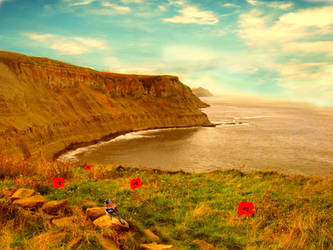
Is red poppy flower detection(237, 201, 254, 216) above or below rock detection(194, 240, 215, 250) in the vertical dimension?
above

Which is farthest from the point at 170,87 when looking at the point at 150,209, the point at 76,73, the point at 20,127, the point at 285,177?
the point at 150,209

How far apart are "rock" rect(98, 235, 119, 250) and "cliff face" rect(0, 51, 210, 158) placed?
2288 centimetres

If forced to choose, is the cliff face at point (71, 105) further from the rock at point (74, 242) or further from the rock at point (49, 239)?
the rock at point (74, 242)

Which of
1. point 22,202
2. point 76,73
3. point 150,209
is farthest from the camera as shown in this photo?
point 76,73

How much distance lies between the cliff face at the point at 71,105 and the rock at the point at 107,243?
22881 mm

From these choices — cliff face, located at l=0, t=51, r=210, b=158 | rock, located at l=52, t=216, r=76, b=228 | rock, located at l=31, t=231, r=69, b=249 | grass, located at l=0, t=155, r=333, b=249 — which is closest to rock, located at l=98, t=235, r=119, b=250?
grass, located at l=0, t=155, r=333, b=249

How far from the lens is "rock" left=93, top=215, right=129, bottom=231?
4600mm

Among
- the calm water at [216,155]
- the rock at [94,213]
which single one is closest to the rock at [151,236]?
the rock at [94,213]

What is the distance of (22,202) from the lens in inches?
219

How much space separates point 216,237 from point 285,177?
7.73 meters

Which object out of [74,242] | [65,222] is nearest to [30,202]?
[65,222]

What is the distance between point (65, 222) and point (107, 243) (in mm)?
1295

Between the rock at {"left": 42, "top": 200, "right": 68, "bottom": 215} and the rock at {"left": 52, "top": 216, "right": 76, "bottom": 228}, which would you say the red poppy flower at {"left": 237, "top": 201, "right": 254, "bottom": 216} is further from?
the rock at {"left": 42, "top": 200, "right": 68, "bottom": 215}

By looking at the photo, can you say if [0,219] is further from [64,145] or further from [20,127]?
[64,145]
